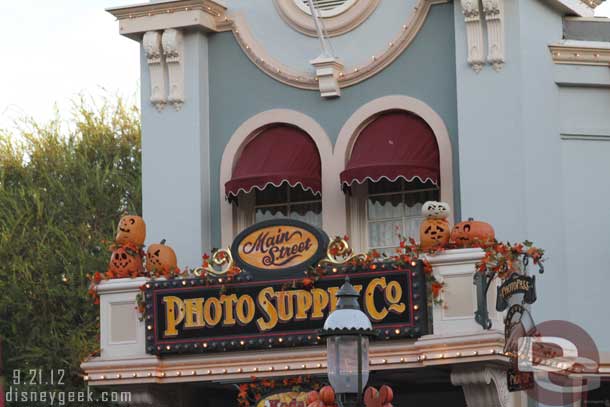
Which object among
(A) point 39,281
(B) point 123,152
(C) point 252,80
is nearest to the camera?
(C) point 252,80

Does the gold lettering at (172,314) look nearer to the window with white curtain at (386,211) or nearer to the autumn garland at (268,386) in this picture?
the autumn garland at (268,386)

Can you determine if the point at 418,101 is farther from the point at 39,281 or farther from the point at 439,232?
the point at 39,281

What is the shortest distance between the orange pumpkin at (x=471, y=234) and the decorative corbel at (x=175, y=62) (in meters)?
5.78

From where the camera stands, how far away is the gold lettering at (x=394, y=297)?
21.1 metres

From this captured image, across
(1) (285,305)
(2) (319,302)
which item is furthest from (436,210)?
(1) (285,305)

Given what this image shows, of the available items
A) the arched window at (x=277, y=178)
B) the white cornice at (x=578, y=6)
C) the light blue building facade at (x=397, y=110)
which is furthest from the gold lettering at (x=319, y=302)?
the white cornice at (x=578, y=6)

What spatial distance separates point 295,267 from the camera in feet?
71.5

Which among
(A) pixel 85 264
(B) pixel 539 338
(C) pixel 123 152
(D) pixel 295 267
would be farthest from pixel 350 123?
(C) pixel 123 152

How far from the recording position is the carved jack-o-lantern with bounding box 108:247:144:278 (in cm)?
2291

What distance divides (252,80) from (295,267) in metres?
4.07

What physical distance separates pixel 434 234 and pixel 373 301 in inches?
51.0

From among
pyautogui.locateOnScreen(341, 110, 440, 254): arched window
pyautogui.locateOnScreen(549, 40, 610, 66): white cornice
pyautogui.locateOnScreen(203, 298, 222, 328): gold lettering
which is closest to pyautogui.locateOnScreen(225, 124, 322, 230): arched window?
pyautogui.locateOnScreen(341, 110, 440, 254): arched window

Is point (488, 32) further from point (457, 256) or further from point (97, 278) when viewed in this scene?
point (97, 278)

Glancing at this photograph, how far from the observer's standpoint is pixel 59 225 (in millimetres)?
37125
